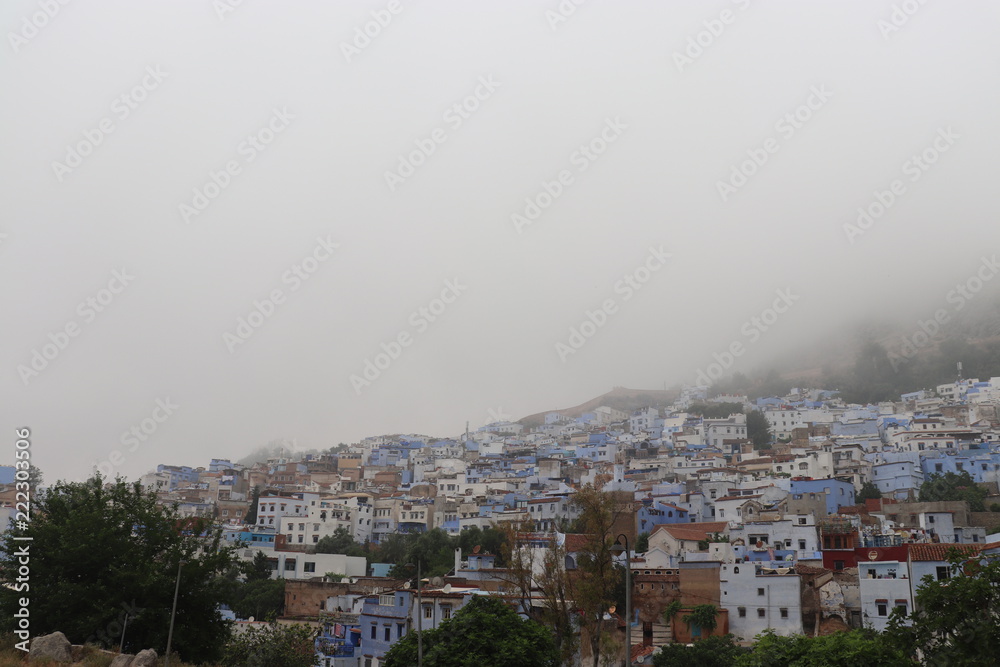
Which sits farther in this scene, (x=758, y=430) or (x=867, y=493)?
(x=758, y=430)

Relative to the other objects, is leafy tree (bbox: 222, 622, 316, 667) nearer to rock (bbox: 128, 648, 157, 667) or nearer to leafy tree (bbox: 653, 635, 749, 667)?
rock (bbox: 128, 648, 157, 667)

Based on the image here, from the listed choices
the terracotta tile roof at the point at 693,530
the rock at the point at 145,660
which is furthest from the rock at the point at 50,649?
the terracotta tile roof at the point at 693,530

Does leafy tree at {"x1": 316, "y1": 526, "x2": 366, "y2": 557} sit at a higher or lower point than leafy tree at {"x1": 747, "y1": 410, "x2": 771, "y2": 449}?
lower

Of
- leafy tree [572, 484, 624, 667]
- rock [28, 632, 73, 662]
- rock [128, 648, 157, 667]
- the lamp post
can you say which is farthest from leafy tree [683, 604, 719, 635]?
rock [28, 632, 73, 662]

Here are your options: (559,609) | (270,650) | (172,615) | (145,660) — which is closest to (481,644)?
(172,615)

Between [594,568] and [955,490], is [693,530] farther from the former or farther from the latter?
[955,490]

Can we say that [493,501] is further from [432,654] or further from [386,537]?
[432,654]

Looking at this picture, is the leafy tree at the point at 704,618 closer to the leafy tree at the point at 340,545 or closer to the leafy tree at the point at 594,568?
the leafy tree at the point at 594,568

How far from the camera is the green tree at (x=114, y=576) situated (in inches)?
743

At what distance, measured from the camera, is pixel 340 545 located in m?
53.0

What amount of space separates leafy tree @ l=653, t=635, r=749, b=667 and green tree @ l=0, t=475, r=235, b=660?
13.6 meters

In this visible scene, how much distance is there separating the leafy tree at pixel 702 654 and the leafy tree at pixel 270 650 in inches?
448

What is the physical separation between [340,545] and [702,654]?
31095 millimetres

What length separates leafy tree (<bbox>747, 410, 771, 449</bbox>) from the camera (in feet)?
255
